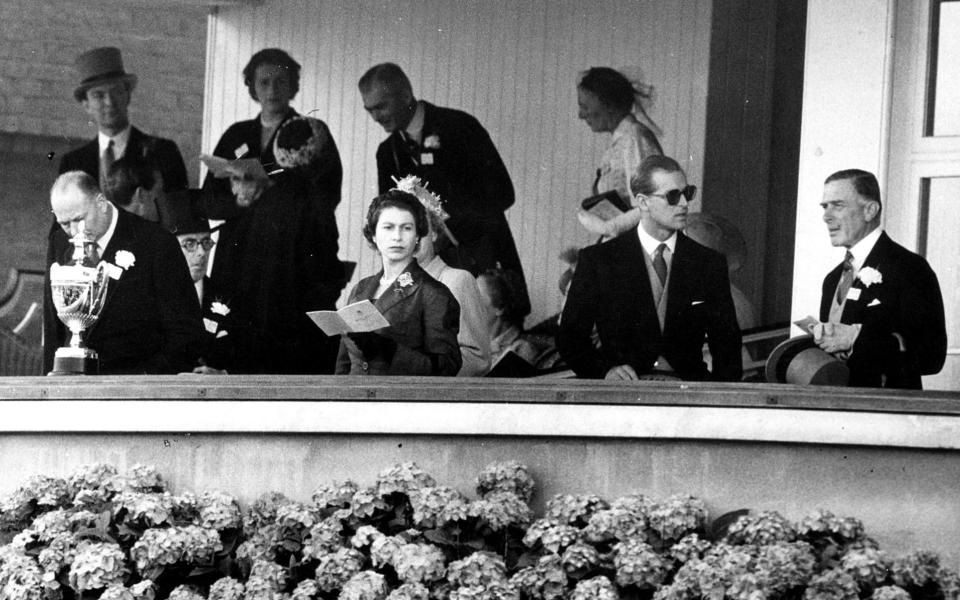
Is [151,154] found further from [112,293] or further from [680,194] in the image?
[680,194]

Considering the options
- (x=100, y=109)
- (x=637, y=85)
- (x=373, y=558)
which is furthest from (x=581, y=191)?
(x=373, y=558)

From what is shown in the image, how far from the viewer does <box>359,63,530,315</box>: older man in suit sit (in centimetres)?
1362

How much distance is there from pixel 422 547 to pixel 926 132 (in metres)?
4.06

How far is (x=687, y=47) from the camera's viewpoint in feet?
44.3

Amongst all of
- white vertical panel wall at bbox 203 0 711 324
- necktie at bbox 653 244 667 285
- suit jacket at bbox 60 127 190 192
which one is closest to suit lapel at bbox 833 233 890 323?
necktie at bbox 653 244 667 285

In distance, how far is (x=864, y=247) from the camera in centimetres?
1200

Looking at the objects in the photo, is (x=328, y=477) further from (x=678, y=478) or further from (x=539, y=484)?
(x=678, y=478)

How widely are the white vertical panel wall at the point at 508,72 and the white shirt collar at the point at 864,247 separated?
152 cm

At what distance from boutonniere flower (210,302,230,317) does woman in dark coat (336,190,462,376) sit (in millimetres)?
1590

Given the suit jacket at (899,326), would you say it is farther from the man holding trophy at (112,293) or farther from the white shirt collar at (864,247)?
the man holding trophy at (112,293)

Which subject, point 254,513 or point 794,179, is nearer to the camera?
point 254,513

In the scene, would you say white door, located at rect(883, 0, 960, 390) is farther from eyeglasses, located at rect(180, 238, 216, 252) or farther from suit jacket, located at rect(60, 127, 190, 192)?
suit jacket, located at rect(60, 127, 190, 192)

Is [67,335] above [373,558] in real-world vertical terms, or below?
above

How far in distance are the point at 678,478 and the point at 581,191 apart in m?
3.41
